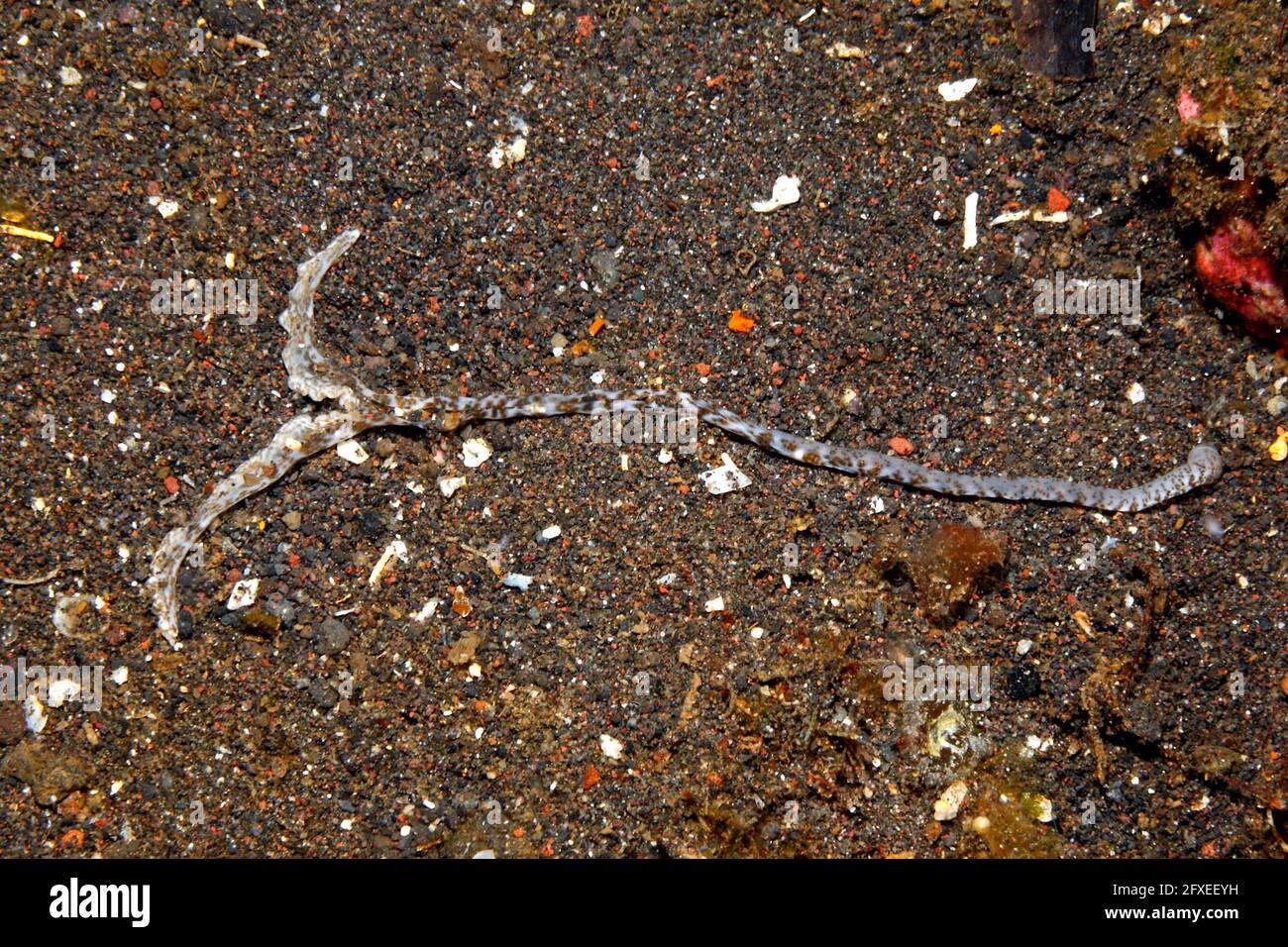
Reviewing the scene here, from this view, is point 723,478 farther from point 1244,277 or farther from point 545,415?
point 1244,277

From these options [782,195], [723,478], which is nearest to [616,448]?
[723,478]

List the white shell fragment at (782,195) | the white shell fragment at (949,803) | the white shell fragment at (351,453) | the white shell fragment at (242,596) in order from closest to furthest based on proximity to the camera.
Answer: the white shell fragment at (949,803) → the white shell fragment at (242,596) → the white shell fragment at (351,453) → the white shell fragment at (782,195)

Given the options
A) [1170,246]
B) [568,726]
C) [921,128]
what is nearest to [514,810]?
[568,726]

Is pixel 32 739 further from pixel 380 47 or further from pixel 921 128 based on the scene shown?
pixel 921 128

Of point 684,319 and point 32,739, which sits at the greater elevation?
point 684,319

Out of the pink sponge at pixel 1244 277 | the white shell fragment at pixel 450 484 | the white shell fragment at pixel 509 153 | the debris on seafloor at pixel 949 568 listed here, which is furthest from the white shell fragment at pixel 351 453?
the pink sponge at pixel 1244 277

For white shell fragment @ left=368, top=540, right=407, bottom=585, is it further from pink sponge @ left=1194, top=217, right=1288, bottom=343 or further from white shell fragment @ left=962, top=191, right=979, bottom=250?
pink sponge @ left=1194, top=217, right=1288, bottom=343

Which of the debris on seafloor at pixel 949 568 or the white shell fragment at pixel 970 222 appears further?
the white shell fragment at pixel 970 222

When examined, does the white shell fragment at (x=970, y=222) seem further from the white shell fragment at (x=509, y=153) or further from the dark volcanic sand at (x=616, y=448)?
the white shell fragment at (x=509, y=153)
